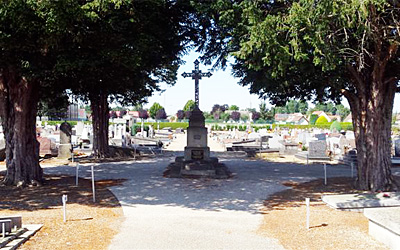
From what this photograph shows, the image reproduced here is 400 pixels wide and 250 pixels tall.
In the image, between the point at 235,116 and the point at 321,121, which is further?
the point at 235,116

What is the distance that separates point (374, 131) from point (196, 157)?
8.16m

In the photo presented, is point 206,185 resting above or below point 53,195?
below

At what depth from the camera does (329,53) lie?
8352mm

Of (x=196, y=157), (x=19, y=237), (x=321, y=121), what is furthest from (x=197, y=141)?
(x=321, y=121)

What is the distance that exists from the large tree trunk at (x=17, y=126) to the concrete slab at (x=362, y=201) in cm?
879

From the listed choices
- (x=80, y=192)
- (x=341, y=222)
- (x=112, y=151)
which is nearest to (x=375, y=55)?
(x=341, y=222)

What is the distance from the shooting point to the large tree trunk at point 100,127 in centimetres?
2148

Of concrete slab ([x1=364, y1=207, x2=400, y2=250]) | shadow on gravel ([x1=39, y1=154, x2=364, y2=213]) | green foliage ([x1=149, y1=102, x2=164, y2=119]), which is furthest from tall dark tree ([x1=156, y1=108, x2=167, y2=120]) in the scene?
concrete slab ([x1=364, y1=207, x2=400, y2=250])

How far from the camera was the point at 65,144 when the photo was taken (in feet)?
69.9

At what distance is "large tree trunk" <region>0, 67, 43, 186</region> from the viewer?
11617 millimetres

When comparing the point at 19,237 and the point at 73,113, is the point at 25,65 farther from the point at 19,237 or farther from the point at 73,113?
the point at 73,113

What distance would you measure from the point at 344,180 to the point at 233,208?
20.3 ft

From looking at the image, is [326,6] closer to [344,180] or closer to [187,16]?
[187,16]

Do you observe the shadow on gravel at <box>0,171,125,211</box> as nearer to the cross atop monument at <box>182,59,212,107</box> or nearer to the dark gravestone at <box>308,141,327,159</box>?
the cross atop monument at <box>182,59,212,107</box>
